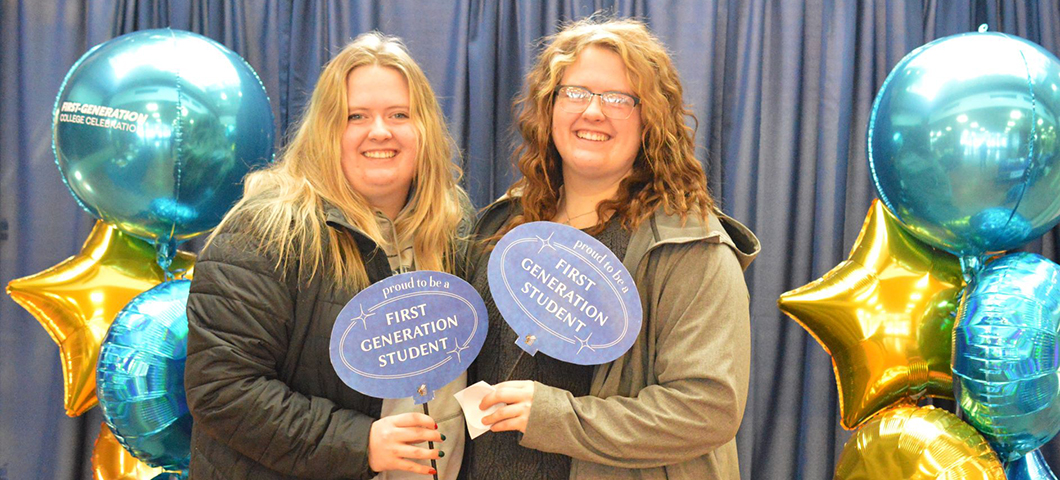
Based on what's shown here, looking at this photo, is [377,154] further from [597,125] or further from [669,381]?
[669,381]

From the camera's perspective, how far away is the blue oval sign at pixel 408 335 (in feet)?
4.96

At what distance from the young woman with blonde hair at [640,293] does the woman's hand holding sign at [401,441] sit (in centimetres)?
13

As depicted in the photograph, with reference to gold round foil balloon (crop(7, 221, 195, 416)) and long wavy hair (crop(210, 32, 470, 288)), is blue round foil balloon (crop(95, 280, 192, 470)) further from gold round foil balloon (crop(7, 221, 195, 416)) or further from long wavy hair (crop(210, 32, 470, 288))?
long wavy hair (crop(210, 32, 470, 288))

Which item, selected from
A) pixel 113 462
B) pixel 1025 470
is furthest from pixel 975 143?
pixel 113 462

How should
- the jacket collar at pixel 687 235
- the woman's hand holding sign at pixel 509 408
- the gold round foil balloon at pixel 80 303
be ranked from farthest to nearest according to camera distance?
the gold round foil balloon at pixel 80 303 → the jacket collar at pixel 687 235 → the woman's hand holding sign at pixel 509 408

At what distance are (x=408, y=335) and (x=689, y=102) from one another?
1.61m

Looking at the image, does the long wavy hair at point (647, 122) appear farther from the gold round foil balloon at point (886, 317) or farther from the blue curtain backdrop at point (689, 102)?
the blue curtain backdrop at point (689, 102)

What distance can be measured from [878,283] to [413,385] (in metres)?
1.06

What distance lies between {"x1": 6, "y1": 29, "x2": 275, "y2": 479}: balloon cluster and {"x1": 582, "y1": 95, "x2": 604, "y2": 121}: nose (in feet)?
3.04

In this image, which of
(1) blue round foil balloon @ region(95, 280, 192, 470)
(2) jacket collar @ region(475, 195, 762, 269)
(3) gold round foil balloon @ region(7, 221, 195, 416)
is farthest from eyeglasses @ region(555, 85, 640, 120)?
(3) gold round foil balloon @ region(7, 221, 195, 416)

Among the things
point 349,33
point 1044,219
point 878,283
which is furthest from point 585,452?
point 349,33

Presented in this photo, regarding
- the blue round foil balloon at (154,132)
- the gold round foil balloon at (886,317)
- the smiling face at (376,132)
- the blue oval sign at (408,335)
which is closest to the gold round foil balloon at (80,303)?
the blue round foil balloon at (154,132)

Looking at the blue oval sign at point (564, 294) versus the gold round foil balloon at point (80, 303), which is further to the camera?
the gold round foil balloon at point (80, 303)

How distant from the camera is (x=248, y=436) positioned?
5.00 feet
